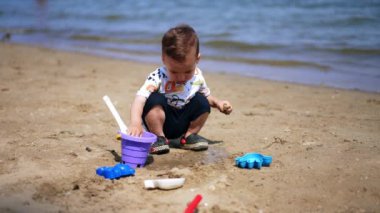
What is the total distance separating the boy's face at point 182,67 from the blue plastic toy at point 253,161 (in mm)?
787

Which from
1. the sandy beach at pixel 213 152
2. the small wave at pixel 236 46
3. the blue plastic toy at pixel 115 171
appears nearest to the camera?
the sandy beach at pixel 213 152

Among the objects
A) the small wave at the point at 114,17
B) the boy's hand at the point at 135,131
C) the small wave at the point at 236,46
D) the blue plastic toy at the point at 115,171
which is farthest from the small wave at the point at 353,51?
the small wave at the point at 114,17

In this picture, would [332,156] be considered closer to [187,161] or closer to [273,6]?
[187,161]

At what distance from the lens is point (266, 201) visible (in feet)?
9.04

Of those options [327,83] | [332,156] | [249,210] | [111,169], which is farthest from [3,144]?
[327,83]

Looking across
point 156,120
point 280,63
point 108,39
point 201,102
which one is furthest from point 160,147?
point 108,39

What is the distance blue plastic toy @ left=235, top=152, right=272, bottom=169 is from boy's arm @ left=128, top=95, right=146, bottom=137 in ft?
2.41

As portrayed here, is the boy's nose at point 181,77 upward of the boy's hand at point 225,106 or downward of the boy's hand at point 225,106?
upward

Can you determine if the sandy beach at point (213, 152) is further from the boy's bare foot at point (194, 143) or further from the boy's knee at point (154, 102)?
the boy's knee at point (154, 102)

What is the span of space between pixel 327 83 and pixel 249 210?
4.21m

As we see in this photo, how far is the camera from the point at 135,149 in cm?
321

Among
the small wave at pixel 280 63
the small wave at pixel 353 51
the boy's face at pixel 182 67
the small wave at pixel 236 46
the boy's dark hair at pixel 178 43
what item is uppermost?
the boy's dark hair at pixel 178 43

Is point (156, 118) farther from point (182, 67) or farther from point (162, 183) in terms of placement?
point (162, 183)

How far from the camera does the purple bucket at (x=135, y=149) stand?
10.4 feet
